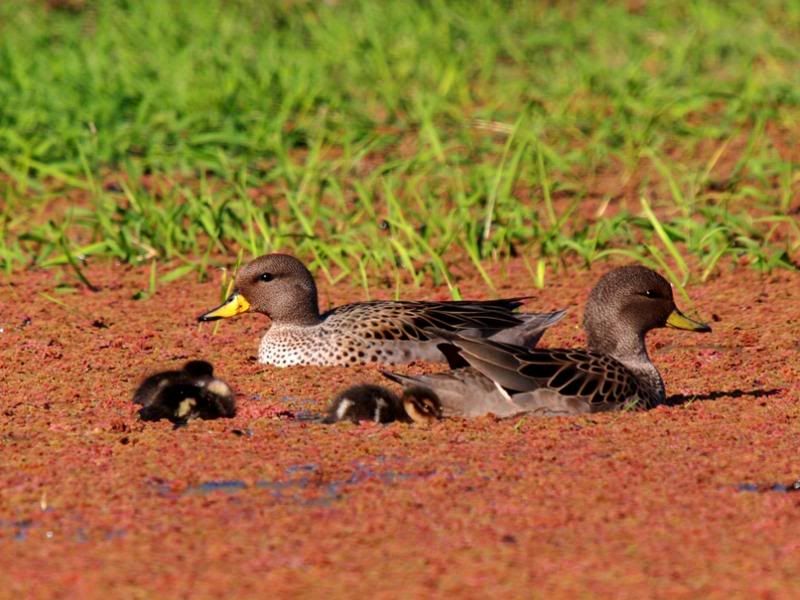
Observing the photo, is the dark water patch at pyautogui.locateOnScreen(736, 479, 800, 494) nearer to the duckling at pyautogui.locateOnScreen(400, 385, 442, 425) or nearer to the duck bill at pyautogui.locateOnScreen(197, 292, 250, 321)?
the duckling at pyautogui.locateOnScreen(400, 385, 442, 425)

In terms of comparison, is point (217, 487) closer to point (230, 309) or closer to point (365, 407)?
point (365, 407)

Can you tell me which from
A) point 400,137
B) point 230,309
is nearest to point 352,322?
point 230,309

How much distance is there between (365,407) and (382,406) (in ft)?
0.20

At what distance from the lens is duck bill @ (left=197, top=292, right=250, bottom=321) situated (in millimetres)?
7848

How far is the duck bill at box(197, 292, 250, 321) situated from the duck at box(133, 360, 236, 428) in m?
1.42

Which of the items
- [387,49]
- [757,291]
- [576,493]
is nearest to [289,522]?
[576,493]

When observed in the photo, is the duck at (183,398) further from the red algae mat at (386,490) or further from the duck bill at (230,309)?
the duck bill at (230,309)

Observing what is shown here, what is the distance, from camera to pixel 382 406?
6.15 meters

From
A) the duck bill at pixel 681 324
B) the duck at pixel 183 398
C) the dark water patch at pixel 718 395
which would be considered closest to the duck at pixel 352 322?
the duck bill at pixel 681 324

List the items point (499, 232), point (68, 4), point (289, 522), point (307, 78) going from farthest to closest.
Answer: point (68, 4), point (307, 78), point (499, 232), point (289, 522)

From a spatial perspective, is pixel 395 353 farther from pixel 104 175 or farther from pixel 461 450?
pixel 104 175

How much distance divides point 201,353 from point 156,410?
53.9 inches

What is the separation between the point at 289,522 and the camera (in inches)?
193

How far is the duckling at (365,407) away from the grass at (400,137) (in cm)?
221
